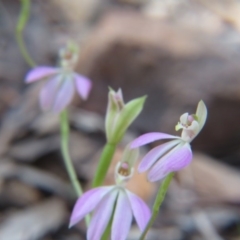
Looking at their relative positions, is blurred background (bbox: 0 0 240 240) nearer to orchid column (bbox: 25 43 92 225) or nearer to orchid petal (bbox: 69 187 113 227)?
orchid column (bbox: 25 43 92 225)

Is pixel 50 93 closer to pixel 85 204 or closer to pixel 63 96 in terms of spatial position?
pixel 63 96

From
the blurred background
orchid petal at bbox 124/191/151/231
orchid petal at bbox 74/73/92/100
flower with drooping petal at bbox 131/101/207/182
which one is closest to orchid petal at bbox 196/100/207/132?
flower with drooping petal at bbox 131/101/207/182

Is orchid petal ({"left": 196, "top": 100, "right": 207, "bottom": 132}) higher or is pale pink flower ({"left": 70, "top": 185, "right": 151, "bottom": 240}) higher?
orchid petal ({"left": 196, "top": 100, "right": 207, "bottom": 132})

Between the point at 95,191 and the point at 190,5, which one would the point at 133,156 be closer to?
the point at 95,191

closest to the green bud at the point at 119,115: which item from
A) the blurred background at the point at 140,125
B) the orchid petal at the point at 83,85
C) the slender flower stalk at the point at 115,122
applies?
the slender flower stalk at the point at 115,122

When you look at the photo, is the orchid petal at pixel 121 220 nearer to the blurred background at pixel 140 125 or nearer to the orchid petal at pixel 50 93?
the orchid petal at pixel 50 93

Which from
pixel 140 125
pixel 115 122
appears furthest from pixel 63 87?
pixel 140 125
